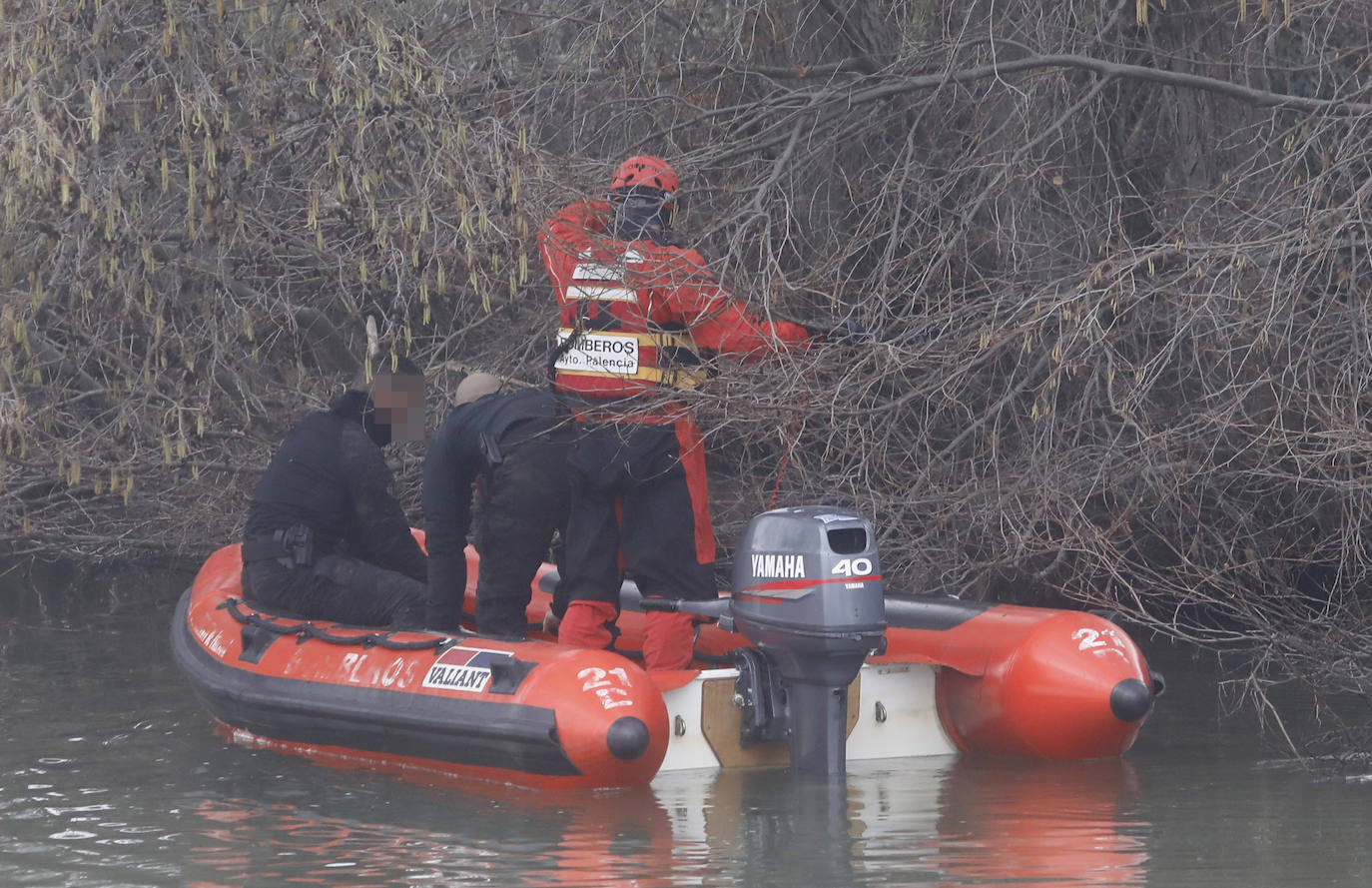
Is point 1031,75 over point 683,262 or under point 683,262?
over

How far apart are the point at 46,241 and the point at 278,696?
207 centimetres

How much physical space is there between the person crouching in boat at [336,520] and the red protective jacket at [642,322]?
1.10 m

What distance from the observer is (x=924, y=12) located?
707 cm

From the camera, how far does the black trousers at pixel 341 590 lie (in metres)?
6.56

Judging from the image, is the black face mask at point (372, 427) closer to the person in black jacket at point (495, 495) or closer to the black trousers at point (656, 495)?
the person in black jacket at point (495, 495)

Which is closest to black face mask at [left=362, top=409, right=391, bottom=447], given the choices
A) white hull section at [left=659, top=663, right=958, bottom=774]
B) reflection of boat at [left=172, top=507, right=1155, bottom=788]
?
reflection of boat at [left=172, top=507, right=1155, bottom=788]

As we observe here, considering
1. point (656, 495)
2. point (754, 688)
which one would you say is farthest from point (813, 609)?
point (656, 495)

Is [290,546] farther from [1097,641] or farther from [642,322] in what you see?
[1097,641]

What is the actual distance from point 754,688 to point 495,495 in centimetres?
114

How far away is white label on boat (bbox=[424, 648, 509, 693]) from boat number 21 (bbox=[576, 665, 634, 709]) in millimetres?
345

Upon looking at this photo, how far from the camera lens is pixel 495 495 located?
6.00 metres

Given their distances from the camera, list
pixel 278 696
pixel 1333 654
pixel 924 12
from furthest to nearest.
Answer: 1. pixel 924 12
2. pixel 278 696
3. pixel 1333 654

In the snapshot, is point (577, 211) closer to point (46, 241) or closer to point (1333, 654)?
point (46, 241)

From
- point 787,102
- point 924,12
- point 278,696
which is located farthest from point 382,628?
point 924,12
